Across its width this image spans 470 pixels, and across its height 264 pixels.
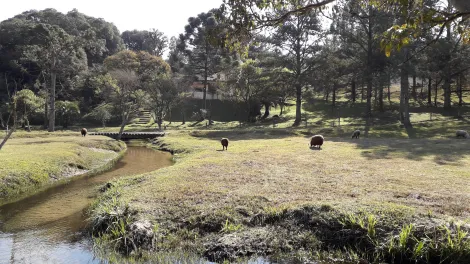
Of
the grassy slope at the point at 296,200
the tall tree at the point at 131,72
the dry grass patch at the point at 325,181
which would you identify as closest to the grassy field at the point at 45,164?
the grassy slope at the point at 296,200

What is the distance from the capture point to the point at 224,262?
26.8 ft

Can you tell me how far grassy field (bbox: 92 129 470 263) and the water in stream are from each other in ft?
2.50

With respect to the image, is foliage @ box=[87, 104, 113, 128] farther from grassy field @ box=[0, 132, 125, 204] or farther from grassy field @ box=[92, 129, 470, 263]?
grassy field @ box=[92, 129, 470, 263]

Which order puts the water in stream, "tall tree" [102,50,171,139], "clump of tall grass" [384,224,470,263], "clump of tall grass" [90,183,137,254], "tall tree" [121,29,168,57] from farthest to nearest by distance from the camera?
1. "tall tree" [121,29,168,57]
2. "tall tree" [102,50,171,139]
3. "clump of tall grass" [90,183,137,254]
4. the water in stream
5. "clump of tall grass" [384,224,470,263]

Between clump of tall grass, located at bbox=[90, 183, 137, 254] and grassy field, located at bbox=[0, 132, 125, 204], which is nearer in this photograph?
clump of tall grass, located at bbox=[90, 183, 137, 254]

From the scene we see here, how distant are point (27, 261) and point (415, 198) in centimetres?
1004

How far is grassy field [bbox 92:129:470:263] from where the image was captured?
832 cm

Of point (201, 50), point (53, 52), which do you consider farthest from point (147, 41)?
point (53, 52)

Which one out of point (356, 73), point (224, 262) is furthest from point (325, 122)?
point (224, 262)

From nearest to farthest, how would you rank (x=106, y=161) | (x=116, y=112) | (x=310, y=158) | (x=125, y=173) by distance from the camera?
(x=310, y=158), (x=125, y=173), (x=106, y=161), (x=116, y=112)

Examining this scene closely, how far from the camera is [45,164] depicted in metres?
18.9

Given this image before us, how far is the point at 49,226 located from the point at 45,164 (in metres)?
9.08

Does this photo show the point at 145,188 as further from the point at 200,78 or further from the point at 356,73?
the point at 200,78

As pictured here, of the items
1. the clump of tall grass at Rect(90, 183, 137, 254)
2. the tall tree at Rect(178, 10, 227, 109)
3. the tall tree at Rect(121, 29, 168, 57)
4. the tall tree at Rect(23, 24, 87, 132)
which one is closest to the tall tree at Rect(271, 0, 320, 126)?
the tall tree at Rect(178, 10, 227, 109)
